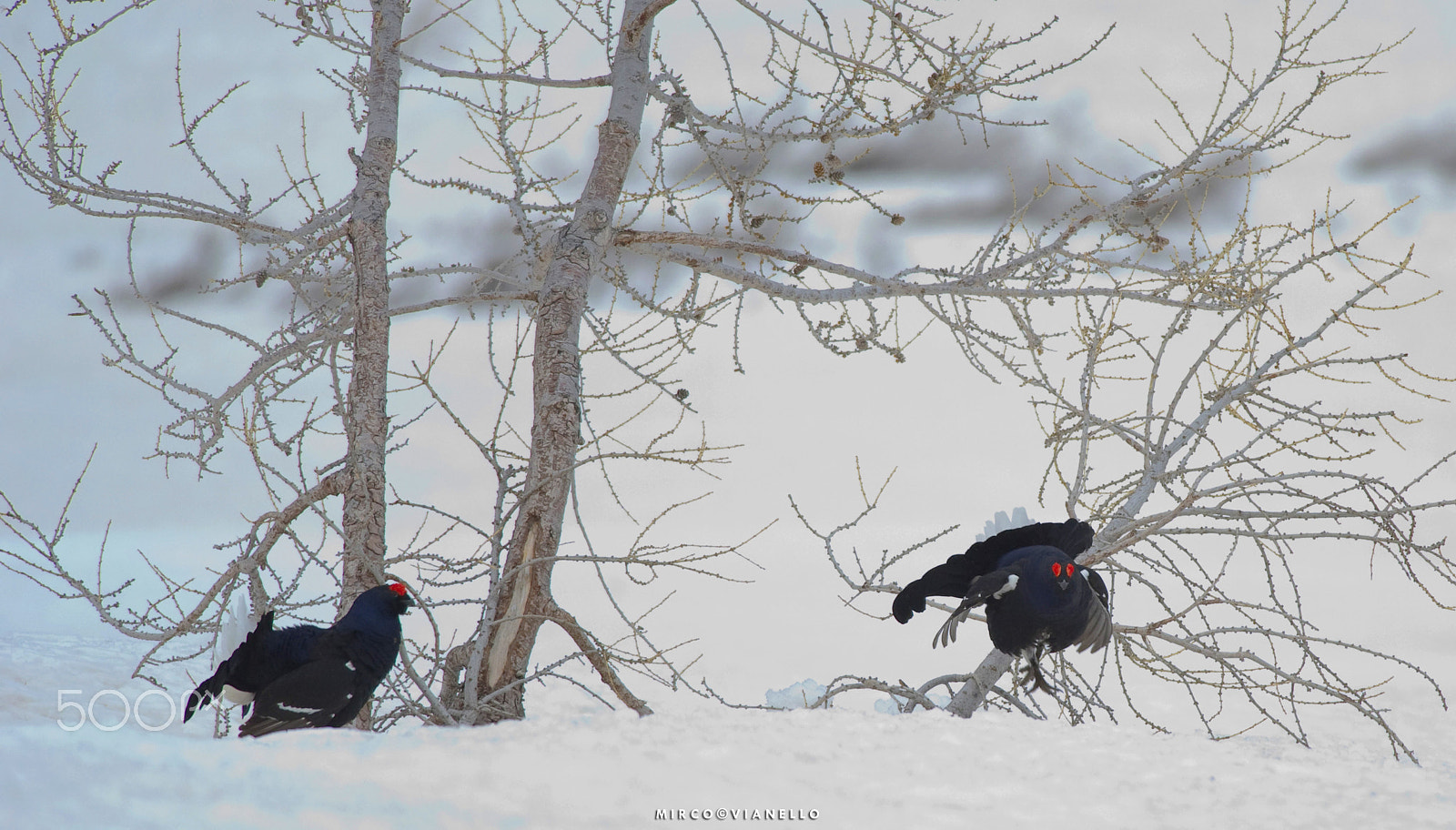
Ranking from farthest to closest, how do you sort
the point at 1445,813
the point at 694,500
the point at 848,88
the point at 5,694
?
the point at 5,694 < the point at 848,88 < the point at 694,500 < the point at 1445,813

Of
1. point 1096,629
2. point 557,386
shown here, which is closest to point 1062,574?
point 1096,629

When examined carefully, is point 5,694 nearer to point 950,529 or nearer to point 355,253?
point 355,253

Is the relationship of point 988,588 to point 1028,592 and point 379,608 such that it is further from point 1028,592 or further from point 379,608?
point 379,608

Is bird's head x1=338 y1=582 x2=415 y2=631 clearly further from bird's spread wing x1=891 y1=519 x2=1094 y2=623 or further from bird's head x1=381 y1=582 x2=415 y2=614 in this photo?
bird's spread wing x1=891 y1=519 x2=1094 y2=623

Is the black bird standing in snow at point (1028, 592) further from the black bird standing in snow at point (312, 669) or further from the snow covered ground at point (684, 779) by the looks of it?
the black bird standing in snow at point (312, 669)

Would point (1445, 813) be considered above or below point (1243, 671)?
below

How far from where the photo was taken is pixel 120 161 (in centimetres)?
399

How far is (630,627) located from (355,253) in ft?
5.54

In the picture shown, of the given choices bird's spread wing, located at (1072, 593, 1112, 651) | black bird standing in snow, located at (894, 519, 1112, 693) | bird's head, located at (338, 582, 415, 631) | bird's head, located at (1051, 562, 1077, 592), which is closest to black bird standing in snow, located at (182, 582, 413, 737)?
bird's head, located at (338, 582, 415, 631)

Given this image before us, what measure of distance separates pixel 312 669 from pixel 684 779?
114 cm

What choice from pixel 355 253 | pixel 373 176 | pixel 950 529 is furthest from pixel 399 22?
pixel 950 529

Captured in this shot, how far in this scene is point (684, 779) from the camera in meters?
2.09

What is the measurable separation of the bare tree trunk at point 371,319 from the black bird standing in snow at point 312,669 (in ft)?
1.39

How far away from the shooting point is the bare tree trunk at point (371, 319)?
3526 mm
